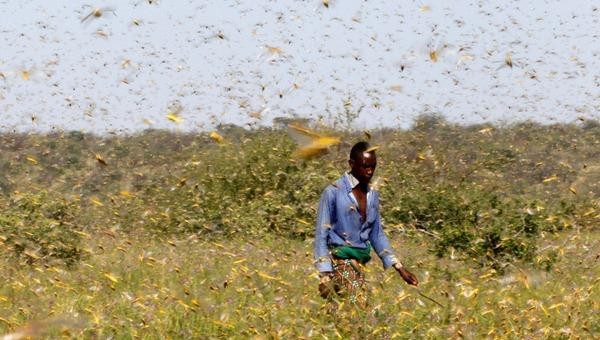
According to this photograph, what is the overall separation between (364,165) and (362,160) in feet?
0.14

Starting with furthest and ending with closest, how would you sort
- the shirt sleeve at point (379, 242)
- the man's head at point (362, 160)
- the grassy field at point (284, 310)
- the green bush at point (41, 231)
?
1. the green bush at point (41, 231)
2. the shirt sleeve at point (379, 242)
3. the man's head at point (362, 160)
4. the grassy field at point (284, 310)

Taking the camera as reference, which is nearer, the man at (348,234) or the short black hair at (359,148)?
the short black hair at (359,148)

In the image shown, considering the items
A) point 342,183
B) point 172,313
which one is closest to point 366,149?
point 342,183

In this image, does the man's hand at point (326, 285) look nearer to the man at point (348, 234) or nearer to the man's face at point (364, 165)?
the man at point (348, 234)

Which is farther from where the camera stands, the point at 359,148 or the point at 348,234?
the point at 348,234

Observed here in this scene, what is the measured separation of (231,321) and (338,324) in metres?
0.73

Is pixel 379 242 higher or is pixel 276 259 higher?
pixel 379 242

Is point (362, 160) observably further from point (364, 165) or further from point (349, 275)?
point (349, 275)

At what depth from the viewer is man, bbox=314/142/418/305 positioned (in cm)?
596

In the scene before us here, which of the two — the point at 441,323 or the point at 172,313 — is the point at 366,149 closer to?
the point at 441,323

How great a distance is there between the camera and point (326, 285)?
577cm

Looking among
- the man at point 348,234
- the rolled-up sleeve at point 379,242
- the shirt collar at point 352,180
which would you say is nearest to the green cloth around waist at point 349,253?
the man at point 348,234

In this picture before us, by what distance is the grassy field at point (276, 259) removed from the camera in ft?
18.8

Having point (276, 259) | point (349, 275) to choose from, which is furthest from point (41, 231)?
point (349, 275)
